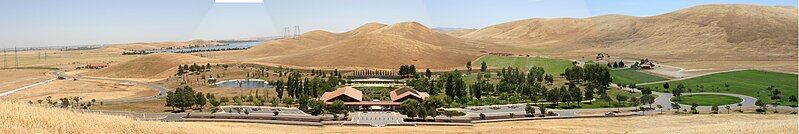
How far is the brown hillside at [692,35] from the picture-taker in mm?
54625

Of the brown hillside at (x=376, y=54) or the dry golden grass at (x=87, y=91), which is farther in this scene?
the brown hillside at (x=376, y=54)

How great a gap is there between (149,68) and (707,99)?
37.2 metres

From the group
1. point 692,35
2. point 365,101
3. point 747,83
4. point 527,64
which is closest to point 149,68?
point 527,64

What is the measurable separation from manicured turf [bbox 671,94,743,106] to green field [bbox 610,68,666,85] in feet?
18.9

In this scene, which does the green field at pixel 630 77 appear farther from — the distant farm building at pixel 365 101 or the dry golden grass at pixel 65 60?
the dry golden grass at pixel 65 60

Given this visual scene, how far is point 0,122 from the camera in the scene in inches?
242

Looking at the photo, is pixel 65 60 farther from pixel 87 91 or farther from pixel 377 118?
pixel 377 118

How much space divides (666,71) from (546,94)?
58.1 feet

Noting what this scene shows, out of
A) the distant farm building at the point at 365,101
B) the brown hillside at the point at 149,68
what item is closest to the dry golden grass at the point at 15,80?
the brown hillside at the point at 149,68

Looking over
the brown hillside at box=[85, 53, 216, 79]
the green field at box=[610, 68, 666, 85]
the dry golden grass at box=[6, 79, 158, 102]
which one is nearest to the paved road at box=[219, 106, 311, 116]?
the dry golden grass at box=[6, 79, 158, 102]

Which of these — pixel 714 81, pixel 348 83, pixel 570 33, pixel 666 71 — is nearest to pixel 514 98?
pixel 348 83

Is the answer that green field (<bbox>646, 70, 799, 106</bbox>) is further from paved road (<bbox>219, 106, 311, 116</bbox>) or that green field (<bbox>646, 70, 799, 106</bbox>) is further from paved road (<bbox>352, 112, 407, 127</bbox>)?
paved road (<bbox>219, 106, 311, 116</bbox>)

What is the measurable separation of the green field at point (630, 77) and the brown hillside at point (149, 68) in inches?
1137

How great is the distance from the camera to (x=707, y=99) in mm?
25734
